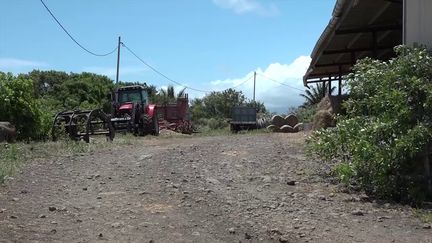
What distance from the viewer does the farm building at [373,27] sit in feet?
34.1

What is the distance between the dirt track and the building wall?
3142 mm

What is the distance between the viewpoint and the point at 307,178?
9.91 meters

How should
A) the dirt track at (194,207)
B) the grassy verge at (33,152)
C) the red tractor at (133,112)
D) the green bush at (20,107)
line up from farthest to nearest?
the red tractor at (133,112) → the green bush at (20,107) → the grassy verge at (33,152) → the dirt track at (194,207)

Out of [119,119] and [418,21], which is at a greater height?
[418,21]

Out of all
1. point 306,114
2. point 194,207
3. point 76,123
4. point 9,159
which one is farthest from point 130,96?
point 194,207

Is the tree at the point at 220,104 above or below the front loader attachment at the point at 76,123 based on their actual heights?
above

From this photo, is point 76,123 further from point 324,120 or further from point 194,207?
point 194,207

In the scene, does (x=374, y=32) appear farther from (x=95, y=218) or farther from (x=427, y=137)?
(x=95, y=218)

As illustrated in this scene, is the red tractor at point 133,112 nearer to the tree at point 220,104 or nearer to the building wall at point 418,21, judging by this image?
the building wall at point 418,21

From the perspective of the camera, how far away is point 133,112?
87.4 ft

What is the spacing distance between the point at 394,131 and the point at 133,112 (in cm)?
1949

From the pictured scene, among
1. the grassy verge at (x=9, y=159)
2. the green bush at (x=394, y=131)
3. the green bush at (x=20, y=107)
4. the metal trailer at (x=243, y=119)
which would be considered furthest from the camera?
the metal trailer at (x=243, y=119)

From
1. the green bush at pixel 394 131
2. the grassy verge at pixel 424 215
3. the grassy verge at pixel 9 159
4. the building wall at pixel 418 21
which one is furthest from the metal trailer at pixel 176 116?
the grassy verge at pixel 424 215

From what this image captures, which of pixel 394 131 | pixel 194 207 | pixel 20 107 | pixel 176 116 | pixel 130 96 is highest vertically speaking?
pixel 130 96
